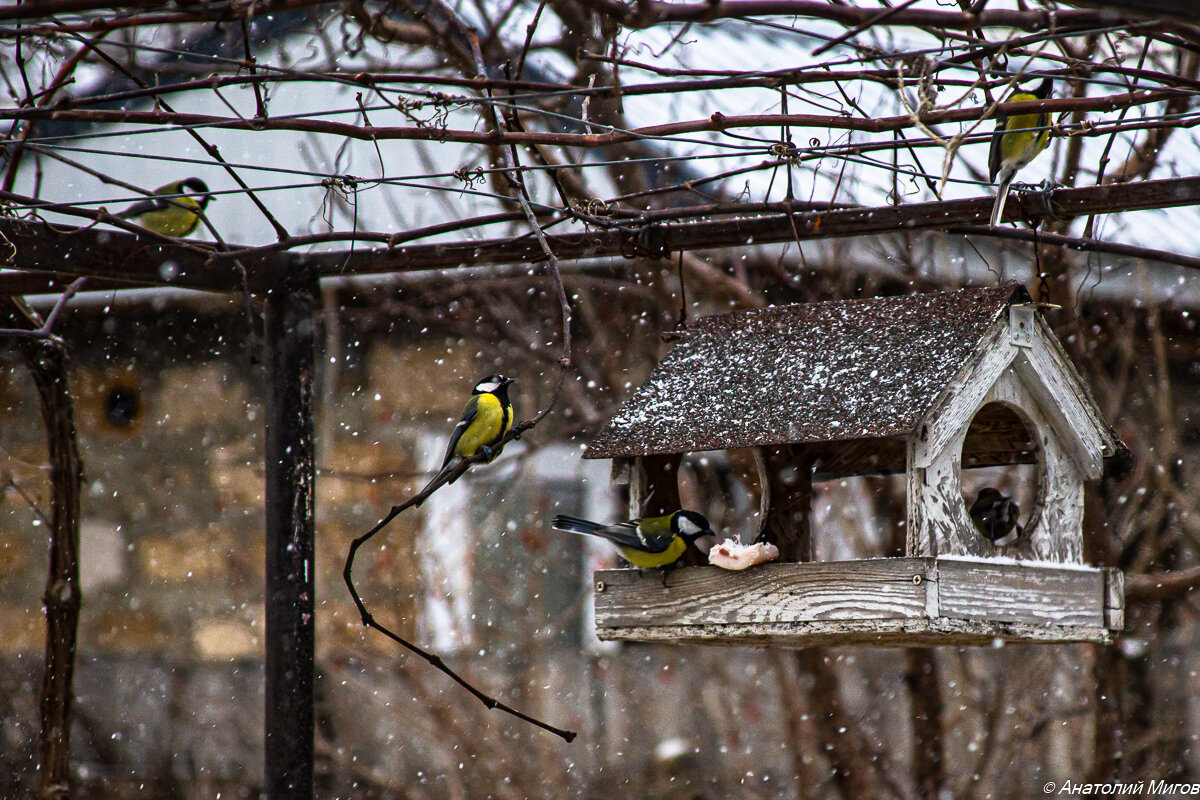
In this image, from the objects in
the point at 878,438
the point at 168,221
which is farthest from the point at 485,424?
the point at 168,221

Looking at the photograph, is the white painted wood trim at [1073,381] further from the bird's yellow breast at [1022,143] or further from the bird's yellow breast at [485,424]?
the bird's yellow breast at [485,424]

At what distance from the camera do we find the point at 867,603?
2.22 m

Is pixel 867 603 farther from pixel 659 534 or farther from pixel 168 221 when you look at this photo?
pixel 168 221

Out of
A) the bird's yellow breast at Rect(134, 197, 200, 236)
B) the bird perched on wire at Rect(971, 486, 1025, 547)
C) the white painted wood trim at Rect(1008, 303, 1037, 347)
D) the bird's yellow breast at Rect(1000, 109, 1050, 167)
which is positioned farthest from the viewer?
the bird's yellow breast at Rect(134, 197, 200, 236)

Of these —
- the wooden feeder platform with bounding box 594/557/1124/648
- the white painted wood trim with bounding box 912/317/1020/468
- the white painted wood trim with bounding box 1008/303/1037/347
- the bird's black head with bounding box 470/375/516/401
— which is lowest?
the wooden feeder platform with bounding box 594/557/1124/648

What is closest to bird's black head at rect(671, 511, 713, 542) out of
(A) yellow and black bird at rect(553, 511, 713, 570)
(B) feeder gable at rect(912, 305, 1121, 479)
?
(A) yellow and black bird at rect(553, 511, 713, 570)

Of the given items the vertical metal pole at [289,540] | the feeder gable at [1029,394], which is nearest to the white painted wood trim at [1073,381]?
the feeder gable at [1029,394]

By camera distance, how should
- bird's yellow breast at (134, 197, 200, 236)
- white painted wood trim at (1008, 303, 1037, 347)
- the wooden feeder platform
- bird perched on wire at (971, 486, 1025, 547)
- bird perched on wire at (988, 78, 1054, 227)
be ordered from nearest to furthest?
the wooden feeder platform < bird perched on wire at (988, 78, 1054, 227) < white painted wood trim at (1008, 303, 1037, 347) < bird perched on wire at (971, 486, 1025, 547) < bird's yellow breast at (134, 197, 200, 236)

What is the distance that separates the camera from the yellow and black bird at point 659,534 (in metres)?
2.51

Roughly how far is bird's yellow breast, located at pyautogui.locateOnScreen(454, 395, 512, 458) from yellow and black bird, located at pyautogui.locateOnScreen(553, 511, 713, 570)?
2.01ft

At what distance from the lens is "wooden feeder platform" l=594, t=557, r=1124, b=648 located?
7.22ft

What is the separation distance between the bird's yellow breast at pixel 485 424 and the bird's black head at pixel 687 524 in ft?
2.39

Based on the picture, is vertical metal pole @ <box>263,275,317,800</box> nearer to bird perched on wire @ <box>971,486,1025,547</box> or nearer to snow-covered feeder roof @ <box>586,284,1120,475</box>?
snow-covered feeder roof @ <box>586,284,1120,475</box>

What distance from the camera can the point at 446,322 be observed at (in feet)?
20.2
